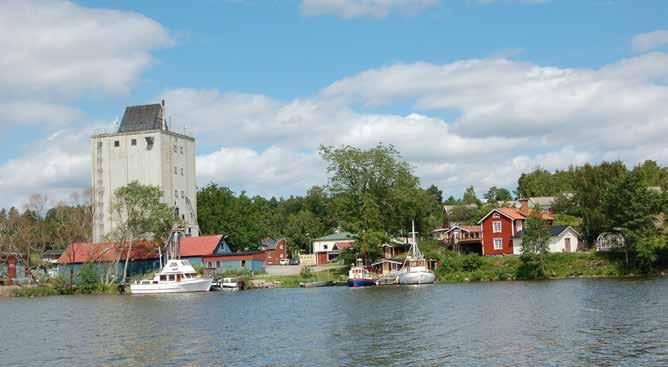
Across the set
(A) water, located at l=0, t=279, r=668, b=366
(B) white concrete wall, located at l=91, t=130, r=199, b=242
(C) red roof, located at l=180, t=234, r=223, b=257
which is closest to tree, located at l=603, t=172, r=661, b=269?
(A) water, located at l=0, t=279, r=668, b=366

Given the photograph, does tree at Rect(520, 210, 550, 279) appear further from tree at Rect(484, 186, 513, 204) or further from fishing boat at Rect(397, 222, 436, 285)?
tree at Rect(484, 186, 513, 204)

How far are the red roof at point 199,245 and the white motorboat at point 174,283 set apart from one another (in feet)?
59.5

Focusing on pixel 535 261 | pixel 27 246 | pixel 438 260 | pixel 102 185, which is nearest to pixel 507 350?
pixel 535 261

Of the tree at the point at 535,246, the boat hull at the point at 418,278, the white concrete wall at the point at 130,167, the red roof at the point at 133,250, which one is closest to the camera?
the tree at the point at 535,246

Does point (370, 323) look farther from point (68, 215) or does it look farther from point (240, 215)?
point (240, 215)

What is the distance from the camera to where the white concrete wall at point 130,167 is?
348 ft

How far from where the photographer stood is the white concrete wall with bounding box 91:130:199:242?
106188 mm

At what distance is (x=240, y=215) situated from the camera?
127 m

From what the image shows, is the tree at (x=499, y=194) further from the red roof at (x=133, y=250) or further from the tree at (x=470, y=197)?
the red roof at (x=133, y=250)

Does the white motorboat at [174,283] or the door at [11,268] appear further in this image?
the door at [11,268]

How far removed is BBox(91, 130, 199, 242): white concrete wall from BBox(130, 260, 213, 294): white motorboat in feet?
78.4


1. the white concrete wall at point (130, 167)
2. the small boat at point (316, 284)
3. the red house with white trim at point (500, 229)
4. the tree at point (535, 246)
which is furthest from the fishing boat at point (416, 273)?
the white concrete wall at point (130, 167)

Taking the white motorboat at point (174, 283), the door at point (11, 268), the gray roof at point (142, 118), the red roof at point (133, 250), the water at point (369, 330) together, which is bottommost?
the water at point (369, 330)

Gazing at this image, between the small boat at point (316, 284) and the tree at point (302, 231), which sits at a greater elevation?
the tree at point (302, 231)
